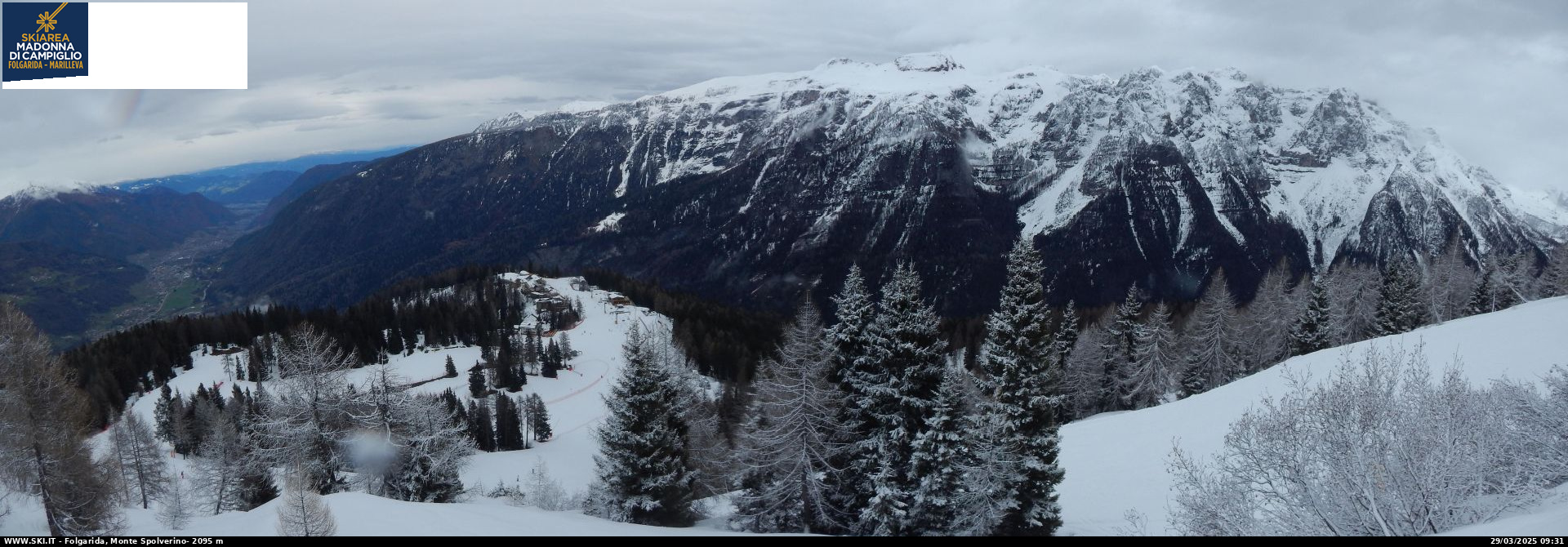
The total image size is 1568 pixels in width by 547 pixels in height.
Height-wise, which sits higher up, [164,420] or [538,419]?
[538,419]

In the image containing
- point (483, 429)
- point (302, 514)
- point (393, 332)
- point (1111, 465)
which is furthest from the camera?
point (393, 332)

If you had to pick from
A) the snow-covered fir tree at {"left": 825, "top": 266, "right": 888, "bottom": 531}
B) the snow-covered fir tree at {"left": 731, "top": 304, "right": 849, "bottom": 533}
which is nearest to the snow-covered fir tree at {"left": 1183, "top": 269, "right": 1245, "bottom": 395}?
the snow-covered fir tree at {"left": 825, "top": 266, "right": 888, "bottom": 531}

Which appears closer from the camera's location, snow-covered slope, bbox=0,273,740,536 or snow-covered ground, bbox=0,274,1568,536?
snow-covered ground, bbox=0,274,1568,536

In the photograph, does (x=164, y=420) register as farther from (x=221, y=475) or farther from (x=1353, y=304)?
(x=1353, y=304)

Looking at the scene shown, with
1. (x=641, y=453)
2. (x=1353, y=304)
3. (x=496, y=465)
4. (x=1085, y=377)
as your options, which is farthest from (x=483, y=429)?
(x=1353, y=304)

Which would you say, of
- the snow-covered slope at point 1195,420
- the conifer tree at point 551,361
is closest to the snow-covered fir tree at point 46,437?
the snow-covered slope at point 1195,420

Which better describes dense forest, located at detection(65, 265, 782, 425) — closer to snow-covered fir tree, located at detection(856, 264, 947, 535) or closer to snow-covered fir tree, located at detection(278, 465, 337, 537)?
snow-covered fir tree, located at detection(856, 264, 947, 535)
